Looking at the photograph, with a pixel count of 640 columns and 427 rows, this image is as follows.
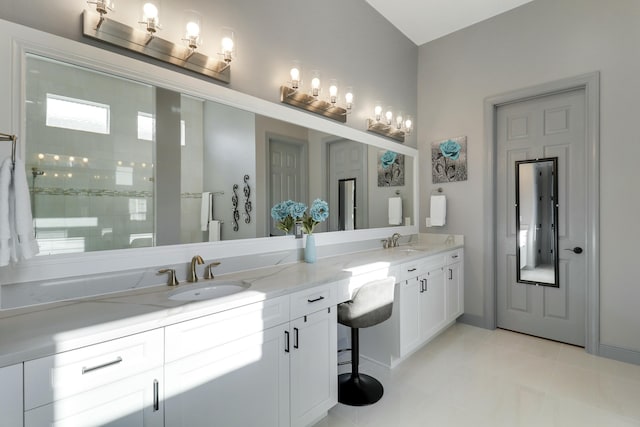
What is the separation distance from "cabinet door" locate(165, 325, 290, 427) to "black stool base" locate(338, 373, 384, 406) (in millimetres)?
672

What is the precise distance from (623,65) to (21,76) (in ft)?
13.6

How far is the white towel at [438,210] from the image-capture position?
12.0ft

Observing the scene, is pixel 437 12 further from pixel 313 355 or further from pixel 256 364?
pixel 256 364

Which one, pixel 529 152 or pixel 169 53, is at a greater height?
pixel 169 53

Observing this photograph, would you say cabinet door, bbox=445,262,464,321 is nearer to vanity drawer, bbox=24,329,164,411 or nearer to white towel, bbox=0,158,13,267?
vanity drawer, bbox=24,329,164,411

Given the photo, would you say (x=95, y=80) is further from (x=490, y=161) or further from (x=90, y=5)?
(x=490, y=161)

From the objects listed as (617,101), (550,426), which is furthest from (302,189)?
(617,101)

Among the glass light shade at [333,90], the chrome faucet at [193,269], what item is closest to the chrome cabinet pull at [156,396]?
the chrome faucet at [193,269]

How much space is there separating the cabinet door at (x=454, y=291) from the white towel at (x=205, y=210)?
2.45 metres

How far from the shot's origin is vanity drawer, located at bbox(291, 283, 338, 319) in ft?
5.51

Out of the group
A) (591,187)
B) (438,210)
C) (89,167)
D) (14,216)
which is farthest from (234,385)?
(591,187)

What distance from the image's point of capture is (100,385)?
106 cm

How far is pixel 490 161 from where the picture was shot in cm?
341

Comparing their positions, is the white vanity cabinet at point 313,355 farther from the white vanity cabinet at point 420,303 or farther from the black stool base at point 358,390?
the white vanity cabinet at point 420,303
